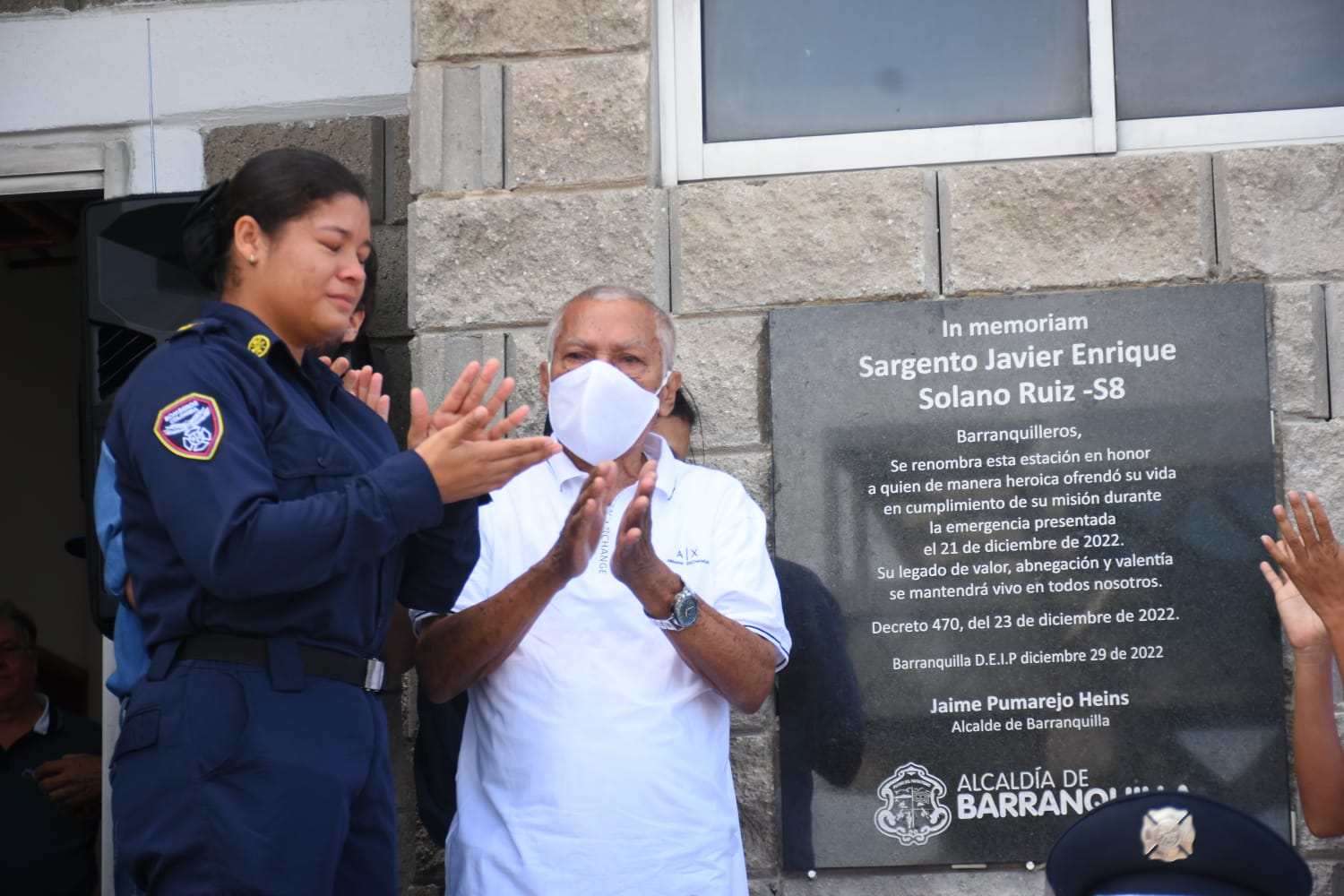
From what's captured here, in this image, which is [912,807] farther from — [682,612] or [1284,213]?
[1284,213]

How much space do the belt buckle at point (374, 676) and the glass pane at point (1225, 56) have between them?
234cm

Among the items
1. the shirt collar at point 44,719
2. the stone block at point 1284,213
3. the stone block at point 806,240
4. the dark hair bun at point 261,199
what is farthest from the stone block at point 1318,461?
the shirt collar at point 44,719

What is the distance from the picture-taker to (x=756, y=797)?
3.72 m

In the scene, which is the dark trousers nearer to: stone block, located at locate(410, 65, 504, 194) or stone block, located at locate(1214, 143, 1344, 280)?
stone block, located at locate(410, 65, 504, 194)

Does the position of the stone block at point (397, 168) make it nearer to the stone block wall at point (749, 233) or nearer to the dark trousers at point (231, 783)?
the stone block wall at point (749, 233)

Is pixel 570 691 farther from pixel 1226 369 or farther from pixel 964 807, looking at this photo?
pixel 1226 369

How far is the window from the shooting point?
3963 millimetres

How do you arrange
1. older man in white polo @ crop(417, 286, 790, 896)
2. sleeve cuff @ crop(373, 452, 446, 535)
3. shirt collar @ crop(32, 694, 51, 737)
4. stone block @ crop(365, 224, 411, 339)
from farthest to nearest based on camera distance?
shirt collar @ crop(32, 694, 51, 737) < stone block @ crop(365, 224, 411, 339) < older man in white polo @ crop(417, 286, 790, 896) < sleeve cuff @ crop(373, 452, 446, 535)

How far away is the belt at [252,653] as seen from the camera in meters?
2.43

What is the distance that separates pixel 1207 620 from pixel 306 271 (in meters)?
2.13

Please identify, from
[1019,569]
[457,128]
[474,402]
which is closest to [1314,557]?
[1019,569]

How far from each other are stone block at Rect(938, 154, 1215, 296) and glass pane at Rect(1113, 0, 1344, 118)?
0.76 feet

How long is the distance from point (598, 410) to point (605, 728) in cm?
62

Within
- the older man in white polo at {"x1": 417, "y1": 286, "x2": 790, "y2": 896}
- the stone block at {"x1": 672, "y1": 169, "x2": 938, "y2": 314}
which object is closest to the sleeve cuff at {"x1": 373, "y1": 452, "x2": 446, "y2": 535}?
the older man in white polo at {"x1": 417, "y1": 286, "x2": 790, "y2": 896}
